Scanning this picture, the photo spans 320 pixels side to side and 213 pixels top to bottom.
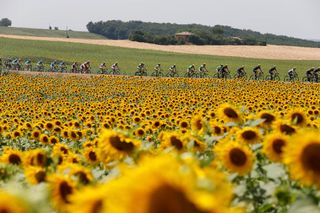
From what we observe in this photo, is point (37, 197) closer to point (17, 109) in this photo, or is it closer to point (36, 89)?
point (17, 109)

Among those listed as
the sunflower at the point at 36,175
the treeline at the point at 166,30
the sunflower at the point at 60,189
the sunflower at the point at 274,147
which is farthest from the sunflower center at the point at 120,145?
the treeline at the point at 166,30

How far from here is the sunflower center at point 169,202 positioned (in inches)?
61.6

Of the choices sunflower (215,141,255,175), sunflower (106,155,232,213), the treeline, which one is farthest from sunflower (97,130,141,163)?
the treeline

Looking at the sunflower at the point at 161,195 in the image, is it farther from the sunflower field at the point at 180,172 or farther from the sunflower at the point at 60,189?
the sunflower at the point at 60,189

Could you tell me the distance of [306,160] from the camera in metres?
2.93

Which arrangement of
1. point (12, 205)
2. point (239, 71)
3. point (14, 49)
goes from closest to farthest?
point (12, 205), point (239, 71), point (14, 49)

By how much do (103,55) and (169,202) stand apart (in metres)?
73.9

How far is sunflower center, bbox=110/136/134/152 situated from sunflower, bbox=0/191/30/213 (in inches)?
78.0

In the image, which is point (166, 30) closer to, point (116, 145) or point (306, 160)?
point (116, 145)

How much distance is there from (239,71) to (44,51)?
46181mm

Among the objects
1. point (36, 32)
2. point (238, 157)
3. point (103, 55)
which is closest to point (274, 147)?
point (238, 157)

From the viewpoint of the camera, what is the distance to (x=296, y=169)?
2943 millimetres

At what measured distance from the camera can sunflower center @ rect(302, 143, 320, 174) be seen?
9.57 ft

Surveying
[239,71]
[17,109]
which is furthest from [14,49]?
[17,109]
